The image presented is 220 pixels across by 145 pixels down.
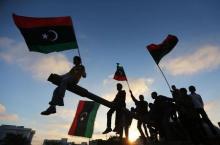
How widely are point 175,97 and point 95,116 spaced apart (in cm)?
921

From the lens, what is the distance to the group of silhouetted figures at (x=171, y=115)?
8867mm

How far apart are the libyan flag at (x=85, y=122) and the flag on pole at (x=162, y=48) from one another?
340 inches

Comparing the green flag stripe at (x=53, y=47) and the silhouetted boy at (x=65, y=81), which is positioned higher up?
the green flag stripe at (x=53, y=47)

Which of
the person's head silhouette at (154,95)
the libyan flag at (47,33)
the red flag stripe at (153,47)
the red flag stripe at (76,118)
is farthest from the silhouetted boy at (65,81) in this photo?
the red flag stripe at (76,118)

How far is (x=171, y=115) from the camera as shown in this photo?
9.96 meters

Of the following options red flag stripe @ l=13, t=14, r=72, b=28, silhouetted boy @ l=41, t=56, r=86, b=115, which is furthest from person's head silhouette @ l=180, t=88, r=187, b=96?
red flag stripe @ l=13, t=14, r=72, b=28

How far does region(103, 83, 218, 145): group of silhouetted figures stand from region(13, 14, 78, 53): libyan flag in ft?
9.63

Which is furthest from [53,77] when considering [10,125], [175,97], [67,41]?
[10,125]

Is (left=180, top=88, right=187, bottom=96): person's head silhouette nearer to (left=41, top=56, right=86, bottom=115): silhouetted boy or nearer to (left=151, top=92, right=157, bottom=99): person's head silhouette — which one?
(left=151, top=92, right=157, bottom=99): person's head silhouette

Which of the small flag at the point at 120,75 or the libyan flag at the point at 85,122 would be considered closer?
the small flag at the point at 120,75

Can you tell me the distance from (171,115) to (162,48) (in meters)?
3.42

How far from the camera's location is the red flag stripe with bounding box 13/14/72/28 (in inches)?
316

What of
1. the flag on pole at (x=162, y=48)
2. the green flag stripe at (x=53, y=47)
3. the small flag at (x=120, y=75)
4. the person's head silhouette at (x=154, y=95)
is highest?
the flag on pole at (x=162, y=48)

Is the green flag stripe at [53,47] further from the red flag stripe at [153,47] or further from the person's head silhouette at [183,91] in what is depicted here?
the person's head silhouette at [183,91]
